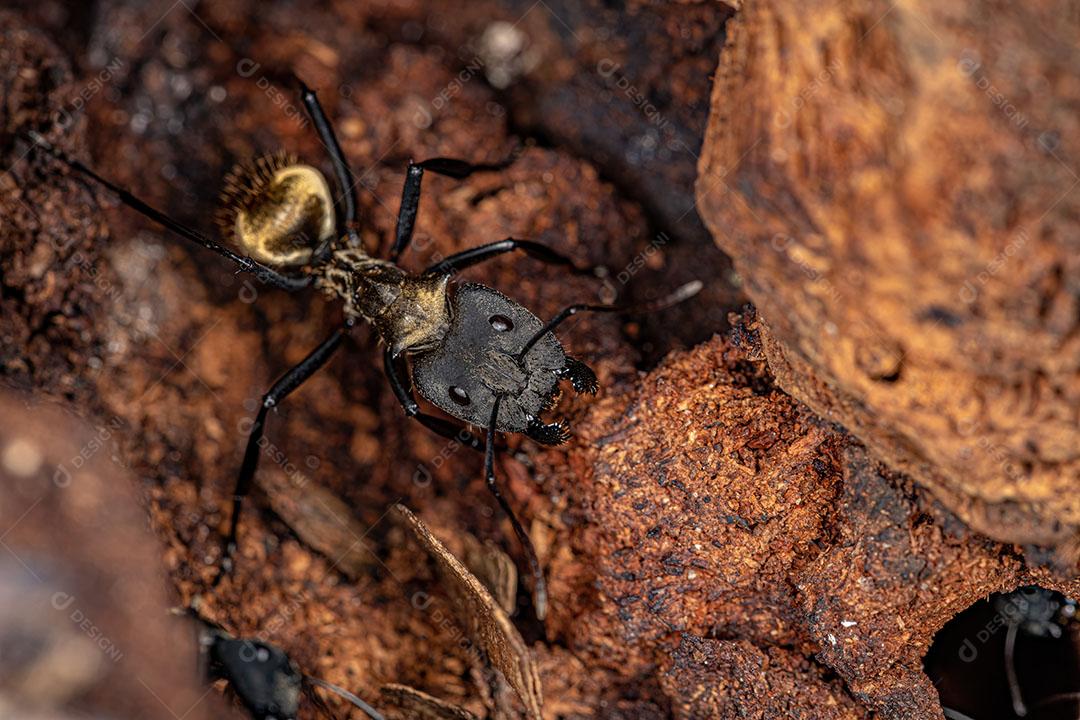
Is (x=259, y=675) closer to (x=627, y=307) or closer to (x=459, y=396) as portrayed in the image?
(x=459, y=396)

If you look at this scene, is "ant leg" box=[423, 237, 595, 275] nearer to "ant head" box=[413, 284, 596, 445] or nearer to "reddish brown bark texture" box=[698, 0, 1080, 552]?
"ant head" box=[413, 284, 596, 445]

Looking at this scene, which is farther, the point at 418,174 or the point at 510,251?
the point at 418,174

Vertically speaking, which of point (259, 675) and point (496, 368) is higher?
point (496, 368)

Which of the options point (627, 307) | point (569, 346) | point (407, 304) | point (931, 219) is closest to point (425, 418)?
point (407, 304)

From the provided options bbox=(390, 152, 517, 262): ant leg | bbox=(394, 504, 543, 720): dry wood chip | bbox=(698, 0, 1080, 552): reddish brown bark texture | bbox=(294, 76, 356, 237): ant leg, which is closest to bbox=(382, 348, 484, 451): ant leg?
bbox=(394, 504, 543, 720): dry wood chip

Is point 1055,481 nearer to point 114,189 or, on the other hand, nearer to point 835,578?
point 835,578

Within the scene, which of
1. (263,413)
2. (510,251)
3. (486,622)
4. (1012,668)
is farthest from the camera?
(263,413)
